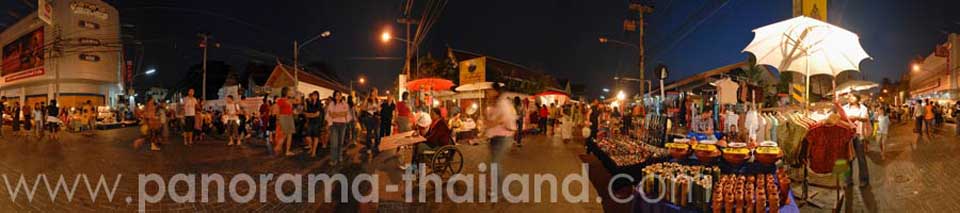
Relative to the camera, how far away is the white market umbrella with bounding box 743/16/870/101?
5.63 metres

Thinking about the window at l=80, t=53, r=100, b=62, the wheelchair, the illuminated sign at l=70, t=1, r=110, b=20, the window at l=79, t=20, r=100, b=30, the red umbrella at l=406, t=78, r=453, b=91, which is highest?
the illuminated sign at l=70, t=1, r=110, b=20

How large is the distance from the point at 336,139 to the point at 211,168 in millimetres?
2054

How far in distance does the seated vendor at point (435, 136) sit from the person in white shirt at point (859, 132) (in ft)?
16.8

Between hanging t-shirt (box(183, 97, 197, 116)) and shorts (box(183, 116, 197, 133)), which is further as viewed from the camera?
shorts (box(183, 116, 197, 133))

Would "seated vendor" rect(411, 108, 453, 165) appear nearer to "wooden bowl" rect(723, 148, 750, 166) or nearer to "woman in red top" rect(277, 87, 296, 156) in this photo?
"woman in red top" rect(277, 87, 296, 156)

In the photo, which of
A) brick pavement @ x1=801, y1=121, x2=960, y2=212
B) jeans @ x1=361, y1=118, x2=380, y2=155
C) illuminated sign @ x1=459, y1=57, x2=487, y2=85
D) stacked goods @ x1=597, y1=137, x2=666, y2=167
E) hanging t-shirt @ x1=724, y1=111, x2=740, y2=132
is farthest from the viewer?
illuminated sign @ x1=459, y1=57, x2=487, y2=85

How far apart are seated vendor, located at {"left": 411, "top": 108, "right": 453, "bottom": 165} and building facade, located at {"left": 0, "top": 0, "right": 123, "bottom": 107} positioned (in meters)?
41.4

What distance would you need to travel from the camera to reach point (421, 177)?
6562mm

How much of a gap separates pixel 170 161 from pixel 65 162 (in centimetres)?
186

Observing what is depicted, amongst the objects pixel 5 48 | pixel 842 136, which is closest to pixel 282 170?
pixel 842 136

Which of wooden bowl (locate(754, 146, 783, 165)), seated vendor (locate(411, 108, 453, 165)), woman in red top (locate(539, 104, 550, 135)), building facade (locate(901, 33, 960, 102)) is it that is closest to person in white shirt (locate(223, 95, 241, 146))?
seated vendor (locate(411, 108, 453, 165))

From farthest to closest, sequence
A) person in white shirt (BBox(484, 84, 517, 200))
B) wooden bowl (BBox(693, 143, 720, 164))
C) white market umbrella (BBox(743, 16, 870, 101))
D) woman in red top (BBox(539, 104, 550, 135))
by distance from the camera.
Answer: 1. woman in red top (BBox(539, 104, 550, 135))
2. person in white shirt (BBox(484, 84, 517, 200))
3. white market umbrella (BBox(743, 16, 870, 101))
4. wooden bowl (BBox(693, 143, 720, 164))

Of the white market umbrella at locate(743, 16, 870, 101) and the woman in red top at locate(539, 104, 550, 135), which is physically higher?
the white market umbrella at locate(743, 16, 870, 101)

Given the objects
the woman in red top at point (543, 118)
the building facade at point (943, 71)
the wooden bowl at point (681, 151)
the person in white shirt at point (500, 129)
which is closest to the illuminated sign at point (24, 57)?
the woman in red top at point (543, 118)
